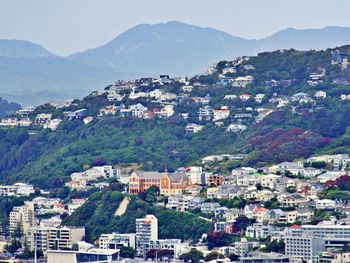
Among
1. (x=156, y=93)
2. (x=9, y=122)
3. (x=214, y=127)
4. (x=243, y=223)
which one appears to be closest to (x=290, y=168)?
(x=243, y=223)

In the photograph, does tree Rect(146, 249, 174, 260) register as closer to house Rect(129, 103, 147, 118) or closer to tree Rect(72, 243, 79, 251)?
tree Rect(72, 243, 79, 251)

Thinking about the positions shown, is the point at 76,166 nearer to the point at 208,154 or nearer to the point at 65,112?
the point at 208,154

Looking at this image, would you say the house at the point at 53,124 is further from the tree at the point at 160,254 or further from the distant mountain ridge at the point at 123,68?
the distant mountain ridge at the point at 123,68

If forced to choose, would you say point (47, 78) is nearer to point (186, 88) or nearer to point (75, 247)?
point (186, 88)

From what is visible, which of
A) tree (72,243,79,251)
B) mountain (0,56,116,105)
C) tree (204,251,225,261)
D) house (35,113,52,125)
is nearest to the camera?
tree (204,251,225,261)

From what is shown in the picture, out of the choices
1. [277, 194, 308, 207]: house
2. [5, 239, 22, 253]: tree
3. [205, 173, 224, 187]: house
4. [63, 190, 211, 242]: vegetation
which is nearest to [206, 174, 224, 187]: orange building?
[205, 173, 224, 187]: house

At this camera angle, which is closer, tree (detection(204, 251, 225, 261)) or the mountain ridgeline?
tree (detection(204, 251, 225, 261))
